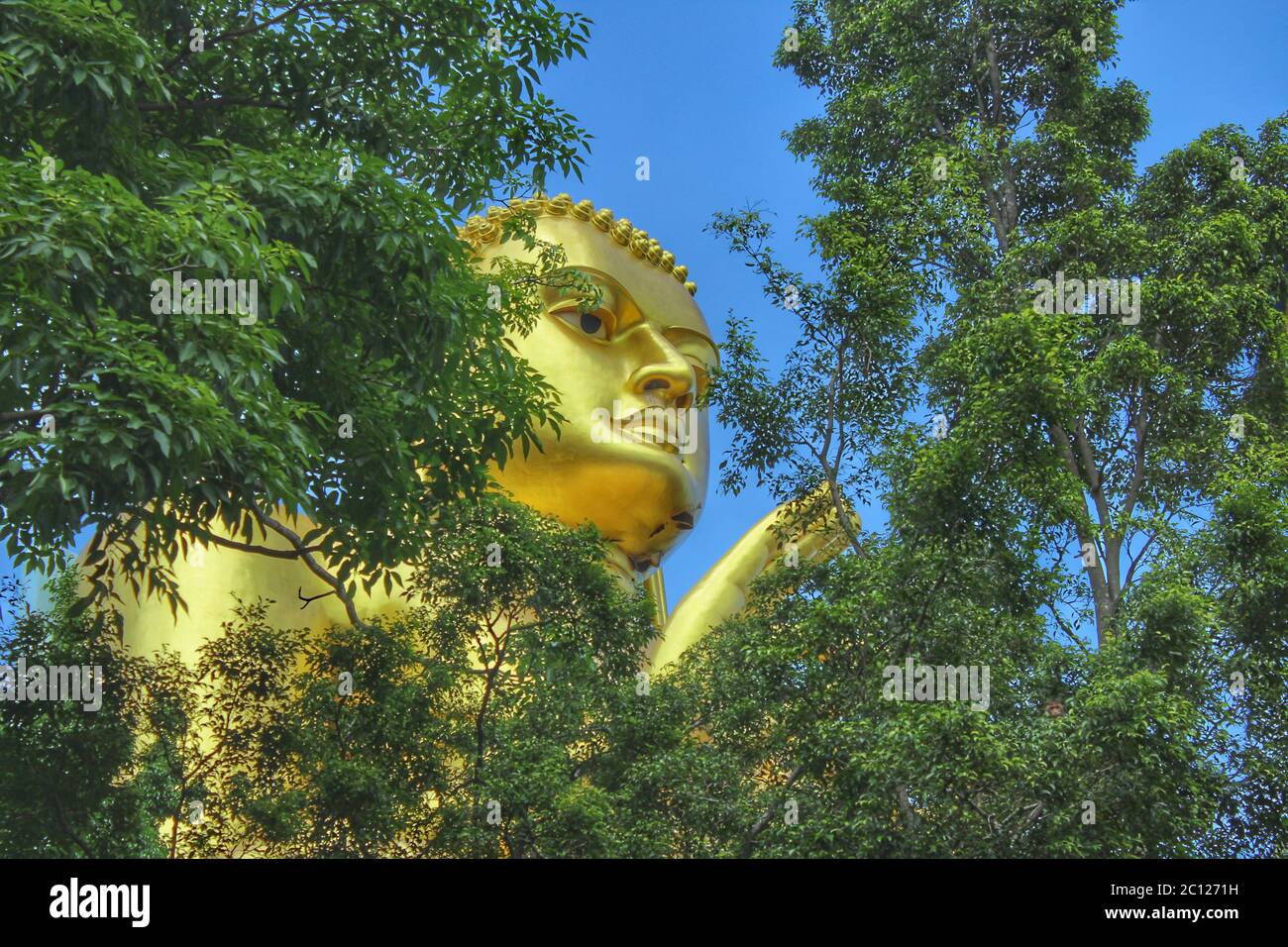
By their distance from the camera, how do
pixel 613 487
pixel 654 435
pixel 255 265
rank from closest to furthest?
pixel 255 265, pixel 613 487, pixel 654 435

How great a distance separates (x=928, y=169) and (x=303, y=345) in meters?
6.84

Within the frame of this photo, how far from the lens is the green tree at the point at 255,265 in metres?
11.5

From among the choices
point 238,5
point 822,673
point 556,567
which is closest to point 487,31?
point 238,5

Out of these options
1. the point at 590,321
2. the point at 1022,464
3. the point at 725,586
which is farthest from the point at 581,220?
the point at 1022,464

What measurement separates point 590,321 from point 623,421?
3.46 ft

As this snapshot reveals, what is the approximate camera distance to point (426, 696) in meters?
14.9

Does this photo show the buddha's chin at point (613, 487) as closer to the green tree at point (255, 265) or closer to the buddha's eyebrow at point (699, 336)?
the buddha's eyebrow at point (699, 336)

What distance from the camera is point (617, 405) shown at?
19297mm

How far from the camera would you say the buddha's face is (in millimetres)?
19031

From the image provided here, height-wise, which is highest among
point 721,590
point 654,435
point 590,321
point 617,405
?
point 590,321

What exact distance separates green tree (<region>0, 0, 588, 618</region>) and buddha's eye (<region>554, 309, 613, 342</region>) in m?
2.76

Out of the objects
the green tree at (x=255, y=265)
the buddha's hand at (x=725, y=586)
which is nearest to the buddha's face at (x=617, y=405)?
the buddha's hand at (x=725, y=586)

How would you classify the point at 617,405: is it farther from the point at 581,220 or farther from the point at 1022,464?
the point at 1022,464

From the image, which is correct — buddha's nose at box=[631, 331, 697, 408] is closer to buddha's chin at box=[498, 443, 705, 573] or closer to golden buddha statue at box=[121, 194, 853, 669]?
golden buddha statue at box=[121, 194, 853, 669]
